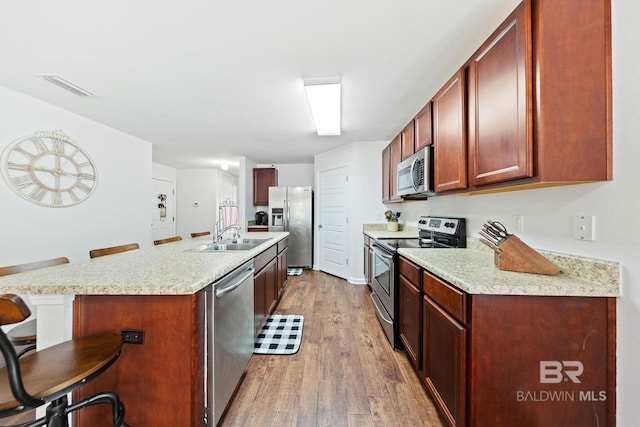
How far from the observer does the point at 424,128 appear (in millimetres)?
2227

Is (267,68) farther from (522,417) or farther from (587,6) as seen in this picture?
(522,417)

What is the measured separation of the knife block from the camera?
4.01 ft

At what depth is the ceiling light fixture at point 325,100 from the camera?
215cm

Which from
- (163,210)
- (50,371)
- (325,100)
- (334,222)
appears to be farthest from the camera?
(163,210)

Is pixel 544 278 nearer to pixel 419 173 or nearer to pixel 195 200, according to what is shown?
pixel 419 173

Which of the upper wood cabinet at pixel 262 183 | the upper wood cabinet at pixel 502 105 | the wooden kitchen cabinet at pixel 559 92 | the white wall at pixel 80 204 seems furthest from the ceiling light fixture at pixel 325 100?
the white wall at pixel 80 204

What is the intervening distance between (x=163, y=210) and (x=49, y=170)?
372 centimetres

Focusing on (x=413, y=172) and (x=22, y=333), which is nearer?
(x=22, y=333)

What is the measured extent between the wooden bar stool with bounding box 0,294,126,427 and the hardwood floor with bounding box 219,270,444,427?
0.78m

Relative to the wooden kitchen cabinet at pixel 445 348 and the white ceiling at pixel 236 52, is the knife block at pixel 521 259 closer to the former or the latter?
the wooden kitchen cabinet at pixel 445 348

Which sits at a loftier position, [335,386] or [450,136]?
[450,136]

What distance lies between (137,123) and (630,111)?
4.41 metres

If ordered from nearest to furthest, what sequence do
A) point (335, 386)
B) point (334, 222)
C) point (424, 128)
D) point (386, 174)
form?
point (335, 386)
point (424, 128)
point (386, 174)
point (334, 222)

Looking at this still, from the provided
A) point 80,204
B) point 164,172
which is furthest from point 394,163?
point 164,172
